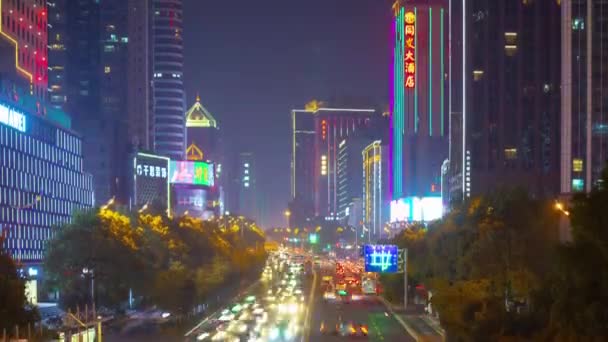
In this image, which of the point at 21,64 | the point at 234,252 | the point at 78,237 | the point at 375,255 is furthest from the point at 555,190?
the point at 78,237

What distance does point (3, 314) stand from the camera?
48000 millimetres

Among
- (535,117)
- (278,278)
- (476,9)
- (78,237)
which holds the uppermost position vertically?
(476,9)

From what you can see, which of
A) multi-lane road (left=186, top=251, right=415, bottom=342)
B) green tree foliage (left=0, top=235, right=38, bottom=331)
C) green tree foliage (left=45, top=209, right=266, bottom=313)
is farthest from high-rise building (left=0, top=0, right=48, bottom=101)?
green tree foliage (left=0, top=235, right=38, bottom=331)

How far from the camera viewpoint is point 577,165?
119000mm

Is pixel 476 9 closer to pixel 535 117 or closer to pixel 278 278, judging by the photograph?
pixel 535 117

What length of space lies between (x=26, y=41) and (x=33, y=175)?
17825 millimetres

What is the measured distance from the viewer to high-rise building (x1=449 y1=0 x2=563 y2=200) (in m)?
154

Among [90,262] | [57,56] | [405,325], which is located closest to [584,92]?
[405,325]

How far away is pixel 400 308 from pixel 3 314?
5778 cm

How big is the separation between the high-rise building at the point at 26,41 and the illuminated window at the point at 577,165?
6026cm

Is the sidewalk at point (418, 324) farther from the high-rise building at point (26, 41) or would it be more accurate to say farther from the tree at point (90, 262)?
the high-rise building at point (26, 41)

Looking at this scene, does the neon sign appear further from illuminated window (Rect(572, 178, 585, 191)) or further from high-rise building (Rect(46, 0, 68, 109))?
high-rise building (Rect(46, 0, 68, 109))

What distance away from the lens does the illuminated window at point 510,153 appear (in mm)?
153125

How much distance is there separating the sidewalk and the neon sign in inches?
1594
